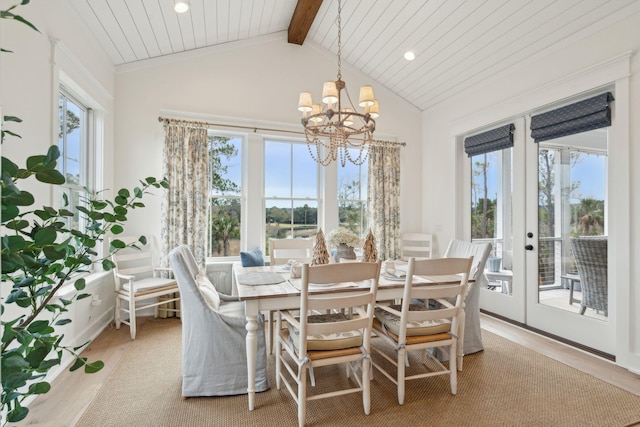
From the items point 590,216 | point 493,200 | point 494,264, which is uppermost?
point 493,200

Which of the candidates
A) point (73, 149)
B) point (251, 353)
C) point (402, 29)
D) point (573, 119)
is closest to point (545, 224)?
point (573, 119)

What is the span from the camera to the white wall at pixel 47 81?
2.10 metres

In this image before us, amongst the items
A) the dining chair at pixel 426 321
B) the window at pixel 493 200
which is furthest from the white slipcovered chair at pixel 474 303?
the window at pixel 493 200

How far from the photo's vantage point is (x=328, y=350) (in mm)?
2062

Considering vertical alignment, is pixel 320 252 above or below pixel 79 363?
above

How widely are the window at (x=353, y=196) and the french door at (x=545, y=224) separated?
64.2 inches

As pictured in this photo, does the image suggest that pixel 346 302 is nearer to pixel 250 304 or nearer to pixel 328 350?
pixel 328 350

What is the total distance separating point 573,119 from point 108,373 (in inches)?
181

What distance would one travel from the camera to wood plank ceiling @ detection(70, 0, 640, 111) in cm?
306

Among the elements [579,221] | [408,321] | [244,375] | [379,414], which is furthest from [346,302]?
[579,221]

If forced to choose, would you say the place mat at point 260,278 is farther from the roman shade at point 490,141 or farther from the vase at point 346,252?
the roman shade at point 490,141

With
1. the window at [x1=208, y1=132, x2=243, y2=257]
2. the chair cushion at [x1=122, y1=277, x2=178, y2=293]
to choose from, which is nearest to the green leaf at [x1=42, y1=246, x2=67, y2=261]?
the chair cushion at [x1=122, y1=277, x2=178, y2=293]

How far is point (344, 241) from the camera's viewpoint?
2848 millimetres

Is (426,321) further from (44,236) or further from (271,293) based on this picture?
(44,236)
